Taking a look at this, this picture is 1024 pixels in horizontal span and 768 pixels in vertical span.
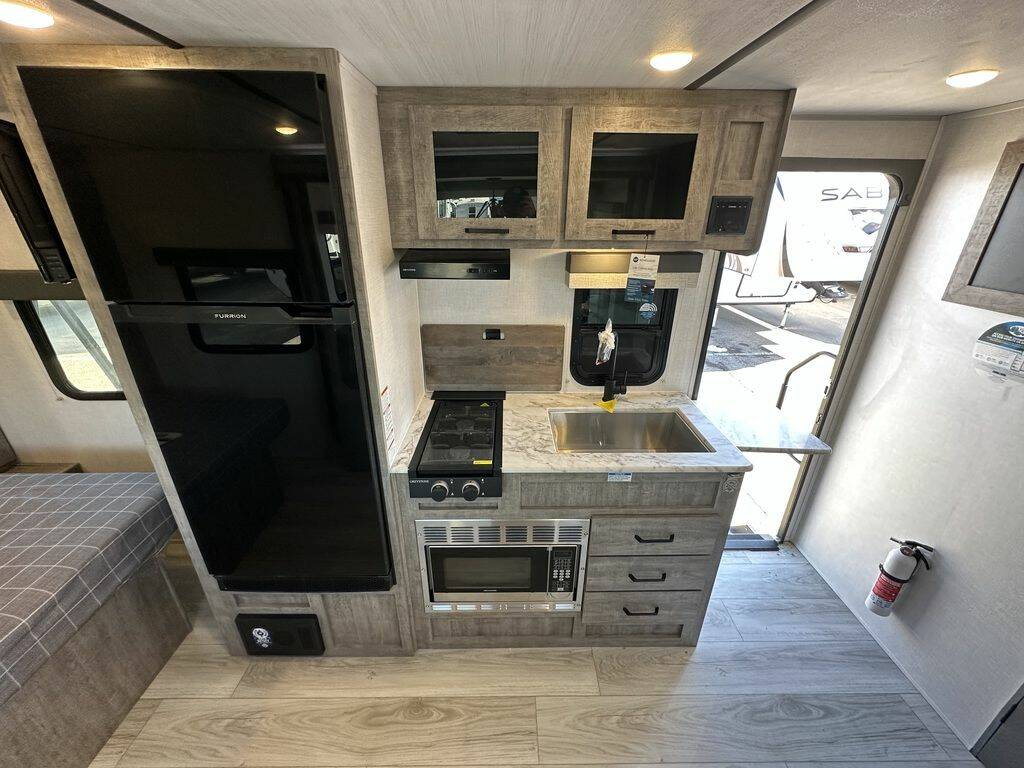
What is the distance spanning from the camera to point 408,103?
4.62ft

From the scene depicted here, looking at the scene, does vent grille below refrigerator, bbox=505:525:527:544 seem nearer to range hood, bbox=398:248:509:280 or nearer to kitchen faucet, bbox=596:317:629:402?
kitchen faucet, bbox=596:317:629:402

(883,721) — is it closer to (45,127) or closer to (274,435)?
(274,435)

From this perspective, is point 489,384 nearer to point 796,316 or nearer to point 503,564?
point 503,564

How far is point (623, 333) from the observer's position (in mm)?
2131

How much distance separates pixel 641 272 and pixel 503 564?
1.41 m

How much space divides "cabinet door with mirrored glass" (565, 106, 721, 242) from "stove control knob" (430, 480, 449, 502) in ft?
3.60

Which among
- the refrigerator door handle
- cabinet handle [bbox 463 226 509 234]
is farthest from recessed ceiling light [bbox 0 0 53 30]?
cabinet handle [bbox 463 226 509 234]

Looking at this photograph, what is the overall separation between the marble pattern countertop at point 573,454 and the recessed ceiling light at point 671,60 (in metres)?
1.34

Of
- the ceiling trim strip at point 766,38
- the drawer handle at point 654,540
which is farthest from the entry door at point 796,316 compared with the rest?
the ceiling trim strip at point 766,38

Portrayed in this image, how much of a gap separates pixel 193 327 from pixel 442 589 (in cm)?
141

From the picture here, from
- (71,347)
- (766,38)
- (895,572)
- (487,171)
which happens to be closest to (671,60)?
(766,38)

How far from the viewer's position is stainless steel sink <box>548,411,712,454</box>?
83.0 inches

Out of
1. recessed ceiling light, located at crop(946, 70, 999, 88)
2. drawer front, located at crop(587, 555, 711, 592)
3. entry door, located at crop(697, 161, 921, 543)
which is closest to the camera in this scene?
recessed ceiling light, located at crop(946, 70, 999, 88)

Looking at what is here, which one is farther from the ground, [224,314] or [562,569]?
[224,314]
